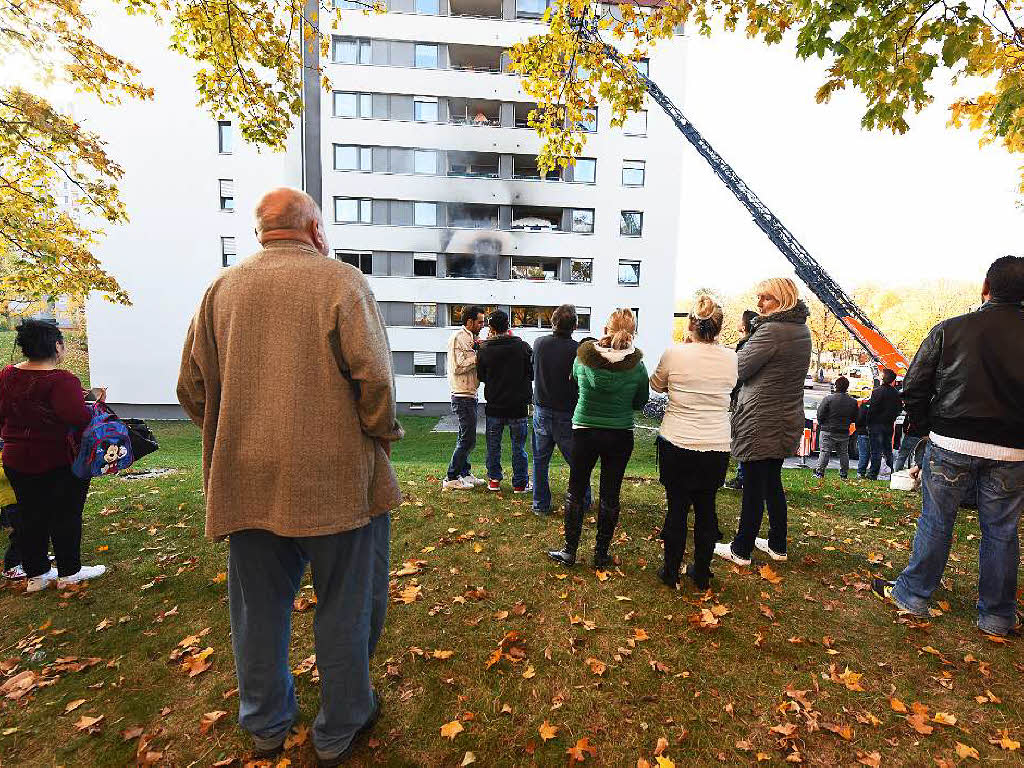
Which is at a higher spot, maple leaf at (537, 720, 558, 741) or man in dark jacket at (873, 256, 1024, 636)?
man in dark jacket at (873, 256, 1024, 636)

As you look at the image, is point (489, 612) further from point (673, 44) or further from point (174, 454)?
point (673, 44)

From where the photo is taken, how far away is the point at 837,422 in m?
10.7

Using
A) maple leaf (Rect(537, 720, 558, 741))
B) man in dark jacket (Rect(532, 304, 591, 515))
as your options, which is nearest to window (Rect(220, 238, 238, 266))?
man in dark jacket (Rect(532, 304, 591, 515))

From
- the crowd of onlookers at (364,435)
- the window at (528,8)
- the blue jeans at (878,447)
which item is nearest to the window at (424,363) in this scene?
the window at (528,8)

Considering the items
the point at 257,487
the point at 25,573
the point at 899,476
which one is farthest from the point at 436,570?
the point at 899,476

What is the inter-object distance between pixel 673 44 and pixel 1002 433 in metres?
30.6

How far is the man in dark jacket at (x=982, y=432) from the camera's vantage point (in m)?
3.06

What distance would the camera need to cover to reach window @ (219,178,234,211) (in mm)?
25234

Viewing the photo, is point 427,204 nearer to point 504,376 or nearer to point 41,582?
point 504,376

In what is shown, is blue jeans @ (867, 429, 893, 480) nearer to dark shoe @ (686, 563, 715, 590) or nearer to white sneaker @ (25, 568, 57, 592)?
dark shoe @ (686, 563, 715, 590)

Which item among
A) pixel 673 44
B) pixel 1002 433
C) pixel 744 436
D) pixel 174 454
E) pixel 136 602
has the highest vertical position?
pixel 673 44

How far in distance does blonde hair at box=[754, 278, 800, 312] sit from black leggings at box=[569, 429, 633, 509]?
1544mm

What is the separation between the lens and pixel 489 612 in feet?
11.7

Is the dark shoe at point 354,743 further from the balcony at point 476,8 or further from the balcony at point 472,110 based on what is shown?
the balcony at point 476,8
